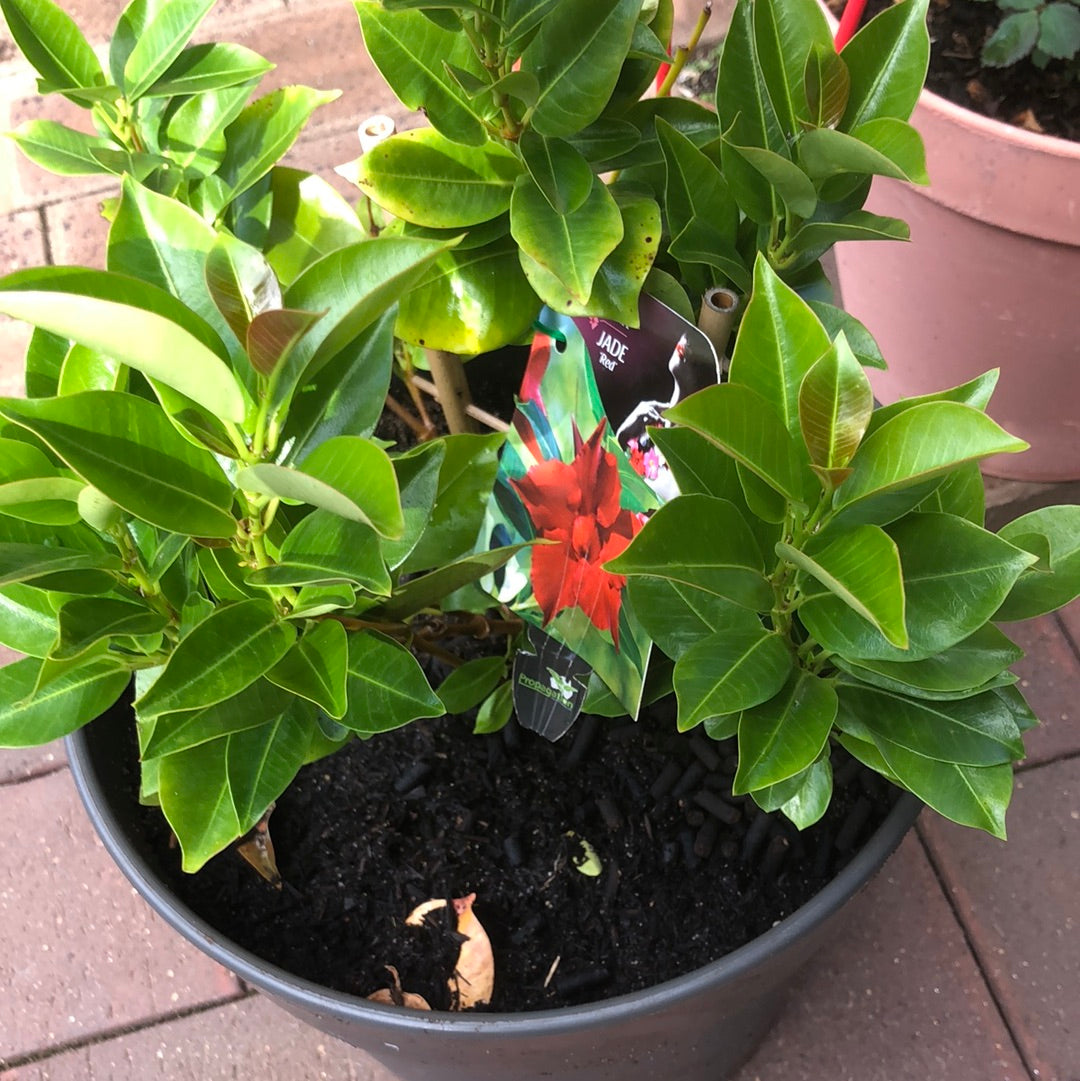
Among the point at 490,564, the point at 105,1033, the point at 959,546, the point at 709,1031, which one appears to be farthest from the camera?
the point at 105,1033

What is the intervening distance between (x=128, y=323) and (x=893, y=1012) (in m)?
1.19

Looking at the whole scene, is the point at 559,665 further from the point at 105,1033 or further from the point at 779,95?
the point at 105,1033

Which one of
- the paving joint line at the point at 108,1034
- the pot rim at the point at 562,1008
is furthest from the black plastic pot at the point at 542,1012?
the paving joint line at the point at 108,1034

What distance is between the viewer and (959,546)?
630 millimetres

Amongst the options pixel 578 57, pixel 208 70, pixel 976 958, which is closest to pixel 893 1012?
pixel 976 958

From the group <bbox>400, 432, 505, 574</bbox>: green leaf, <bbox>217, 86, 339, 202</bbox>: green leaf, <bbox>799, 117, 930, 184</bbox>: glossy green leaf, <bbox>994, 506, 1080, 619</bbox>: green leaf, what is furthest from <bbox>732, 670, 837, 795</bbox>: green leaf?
<bbox>217, 86, 339, 202</bbox>: green leaf

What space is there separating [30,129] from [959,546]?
0.77m

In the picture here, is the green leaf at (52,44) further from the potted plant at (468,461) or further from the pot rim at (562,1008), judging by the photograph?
the pot rim at (562,1008)

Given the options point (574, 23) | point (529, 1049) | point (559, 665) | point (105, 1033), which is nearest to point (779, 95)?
point (574, 23)

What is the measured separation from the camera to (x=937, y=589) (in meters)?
0.64

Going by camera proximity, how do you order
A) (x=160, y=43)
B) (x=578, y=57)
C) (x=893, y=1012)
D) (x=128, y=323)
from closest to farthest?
(x=128, y=323)
(x=578, y=57)
(x=160, y=43)
(x=893, y=1012)

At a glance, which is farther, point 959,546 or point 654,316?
point 654,316

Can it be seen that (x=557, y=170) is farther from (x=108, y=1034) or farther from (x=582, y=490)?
(x=108, y=1034)

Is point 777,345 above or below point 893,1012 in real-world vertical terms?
above
